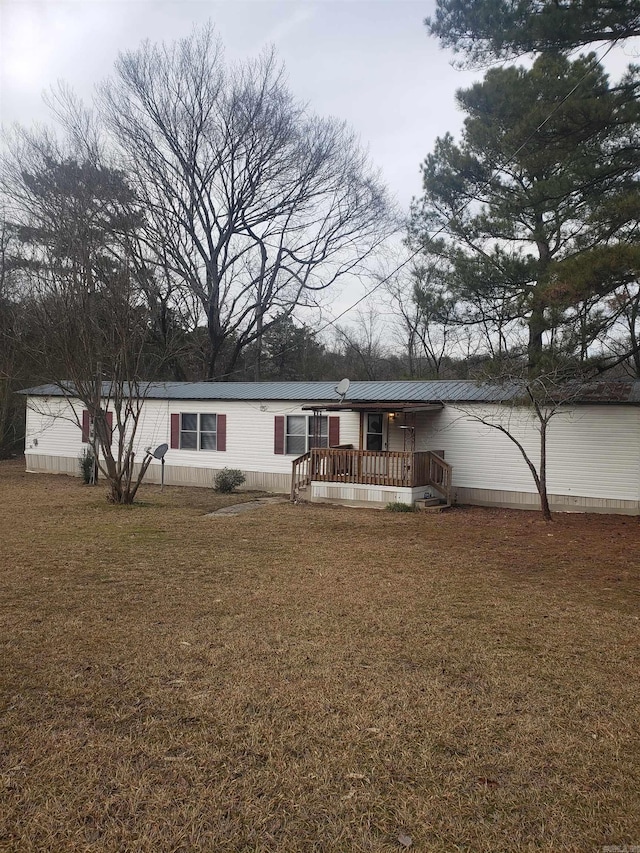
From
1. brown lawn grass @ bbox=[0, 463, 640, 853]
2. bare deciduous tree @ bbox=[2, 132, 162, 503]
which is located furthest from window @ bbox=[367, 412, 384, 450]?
brown lawn grass @ bbox=[0, 463, 640, 853]

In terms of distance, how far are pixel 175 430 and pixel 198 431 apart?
844mm

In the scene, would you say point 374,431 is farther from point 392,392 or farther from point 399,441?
point 392,392

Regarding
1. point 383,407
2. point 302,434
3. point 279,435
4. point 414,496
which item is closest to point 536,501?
point 414,496

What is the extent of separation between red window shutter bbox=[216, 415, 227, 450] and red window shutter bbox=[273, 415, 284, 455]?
1806mm

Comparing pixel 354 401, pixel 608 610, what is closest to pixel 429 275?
pixel 354 401

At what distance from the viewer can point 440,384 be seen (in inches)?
624

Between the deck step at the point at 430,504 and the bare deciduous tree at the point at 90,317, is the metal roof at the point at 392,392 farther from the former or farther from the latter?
the deck step at the point at 430,504

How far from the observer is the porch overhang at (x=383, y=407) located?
13711mm

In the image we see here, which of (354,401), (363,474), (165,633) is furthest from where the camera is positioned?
(354,401)

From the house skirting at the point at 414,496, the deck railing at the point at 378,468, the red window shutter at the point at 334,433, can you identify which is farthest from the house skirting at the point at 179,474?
the deck railing at the point at 378,468

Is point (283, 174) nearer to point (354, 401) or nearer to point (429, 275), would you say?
point (429, 275)

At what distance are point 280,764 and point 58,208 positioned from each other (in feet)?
50.4

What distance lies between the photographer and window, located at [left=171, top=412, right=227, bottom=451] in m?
17.7

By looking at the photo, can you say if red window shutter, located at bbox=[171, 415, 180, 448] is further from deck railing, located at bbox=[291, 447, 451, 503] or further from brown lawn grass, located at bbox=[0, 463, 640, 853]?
brown lawn grass, located at bbox=[0, 463, 640, 853]
